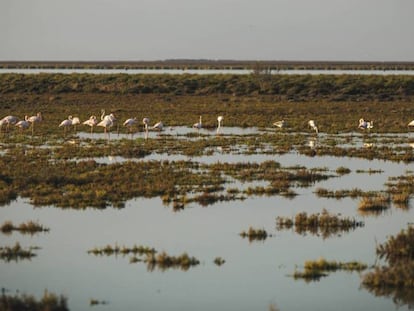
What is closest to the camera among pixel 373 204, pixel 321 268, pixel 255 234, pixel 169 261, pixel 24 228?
pixel 321 268

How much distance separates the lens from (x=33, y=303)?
11.9 metres

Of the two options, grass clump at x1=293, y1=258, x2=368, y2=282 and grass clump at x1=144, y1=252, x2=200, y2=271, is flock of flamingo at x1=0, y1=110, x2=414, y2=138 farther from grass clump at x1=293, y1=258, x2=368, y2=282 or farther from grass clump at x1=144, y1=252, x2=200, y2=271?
grass clump at x1=293, y1=258, x2=368, y2=282

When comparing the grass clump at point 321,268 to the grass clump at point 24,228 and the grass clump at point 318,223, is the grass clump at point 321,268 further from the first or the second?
the grass clump at point 24,228

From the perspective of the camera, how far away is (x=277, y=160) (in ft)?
98.0

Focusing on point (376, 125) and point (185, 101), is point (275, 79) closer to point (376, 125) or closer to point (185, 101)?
point (185, 101)

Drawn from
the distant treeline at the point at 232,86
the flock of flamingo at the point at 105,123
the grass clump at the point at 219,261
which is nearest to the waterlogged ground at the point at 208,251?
the grass clump at the point at 219,261

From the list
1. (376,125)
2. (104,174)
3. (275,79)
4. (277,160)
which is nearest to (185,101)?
(275,79)

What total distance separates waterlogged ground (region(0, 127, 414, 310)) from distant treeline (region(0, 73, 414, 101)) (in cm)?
4774

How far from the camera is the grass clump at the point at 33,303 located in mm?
11734

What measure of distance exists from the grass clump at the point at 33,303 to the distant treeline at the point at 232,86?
191 ft

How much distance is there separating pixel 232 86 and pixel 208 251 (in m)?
63.3

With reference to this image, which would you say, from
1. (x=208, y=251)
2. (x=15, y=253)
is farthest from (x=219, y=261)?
(x=15, y=253)

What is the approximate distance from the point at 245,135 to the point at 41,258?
2486cm

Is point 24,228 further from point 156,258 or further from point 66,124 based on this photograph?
point 66,124
